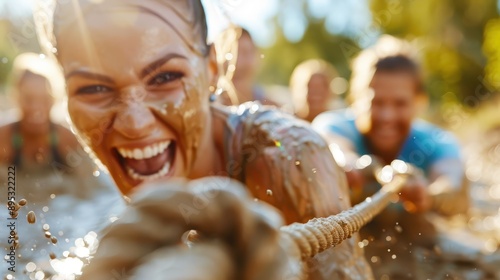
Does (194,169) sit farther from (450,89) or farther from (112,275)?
(450,89)

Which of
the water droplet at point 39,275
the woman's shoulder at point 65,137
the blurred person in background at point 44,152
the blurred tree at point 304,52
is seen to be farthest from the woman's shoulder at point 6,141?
the blurred tree at point 304,52

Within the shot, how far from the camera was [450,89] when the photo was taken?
26.8ft

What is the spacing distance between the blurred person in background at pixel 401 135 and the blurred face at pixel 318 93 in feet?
1.48

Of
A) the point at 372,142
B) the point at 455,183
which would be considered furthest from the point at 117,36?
the point at 455,183

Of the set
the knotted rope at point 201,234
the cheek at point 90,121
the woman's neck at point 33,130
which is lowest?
the woman's neck at point 33,130

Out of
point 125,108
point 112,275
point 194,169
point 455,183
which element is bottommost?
point 455,183

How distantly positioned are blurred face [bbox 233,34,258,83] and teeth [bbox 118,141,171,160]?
1102mm

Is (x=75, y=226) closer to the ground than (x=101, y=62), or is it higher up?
closer to the ground

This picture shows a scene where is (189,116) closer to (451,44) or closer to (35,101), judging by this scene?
(35,101)

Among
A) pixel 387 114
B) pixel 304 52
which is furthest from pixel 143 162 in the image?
pixel 304 52

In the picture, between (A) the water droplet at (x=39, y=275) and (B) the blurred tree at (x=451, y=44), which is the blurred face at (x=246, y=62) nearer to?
(A) the water droplet at (x=39, y=275)

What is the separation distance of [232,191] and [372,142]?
1.53 meters

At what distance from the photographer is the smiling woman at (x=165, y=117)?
807mm

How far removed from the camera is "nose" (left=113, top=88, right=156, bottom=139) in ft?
2.67
